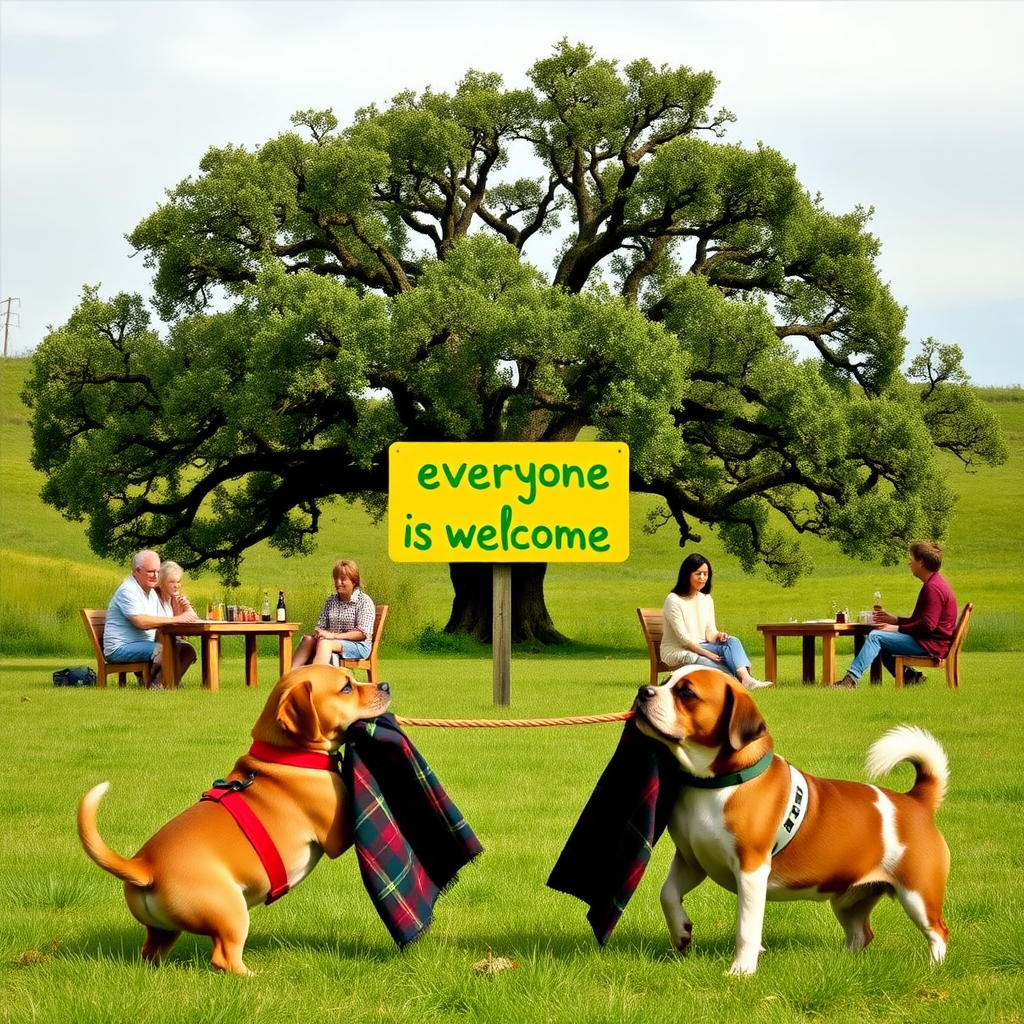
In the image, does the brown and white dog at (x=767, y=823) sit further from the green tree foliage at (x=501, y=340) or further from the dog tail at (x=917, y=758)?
the green tree foliage at (x=501, y=340)

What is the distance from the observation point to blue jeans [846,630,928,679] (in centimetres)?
1506

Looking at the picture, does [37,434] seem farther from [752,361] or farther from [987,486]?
[987,486]

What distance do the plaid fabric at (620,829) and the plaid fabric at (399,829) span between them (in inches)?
14.4

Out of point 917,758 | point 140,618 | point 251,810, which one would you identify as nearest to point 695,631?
point 140,618

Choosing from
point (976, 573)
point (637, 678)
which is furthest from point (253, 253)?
point (976, 573)

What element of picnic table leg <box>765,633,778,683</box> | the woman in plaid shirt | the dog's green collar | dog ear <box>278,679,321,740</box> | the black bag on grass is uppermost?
dog ear <box>278,679,321,740</box>

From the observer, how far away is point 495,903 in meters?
5.27

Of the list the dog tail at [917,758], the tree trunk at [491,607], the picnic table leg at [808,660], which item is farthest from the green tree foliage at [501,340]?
the dog tail at [917,758]

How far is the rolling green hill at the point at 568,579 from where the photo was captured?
86.5 ft


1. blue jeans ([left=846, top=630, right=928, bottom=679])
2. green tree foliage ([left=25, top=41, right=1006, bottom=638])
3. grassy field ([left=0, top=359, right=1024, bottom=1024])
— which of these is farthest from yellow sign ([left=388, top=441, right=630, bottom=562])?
green tree foliage ([left=25, top=41, right=1006, bottom=638])

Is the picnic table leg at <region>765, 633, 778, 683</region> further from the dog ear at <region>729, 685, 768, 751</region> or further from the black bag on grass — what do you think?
the dog ear at <region>729, 685, 768, 751</region>

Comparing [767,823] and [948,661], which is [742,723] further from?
[948,661]

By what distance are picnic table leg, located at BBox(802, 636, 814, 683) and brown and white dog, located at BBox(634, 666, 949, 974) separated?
13.4 metres

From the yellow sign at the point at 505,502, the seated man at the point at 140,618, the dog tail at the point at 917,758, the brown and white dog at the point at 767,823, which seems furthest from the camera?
the seated man at the point at 140,618
